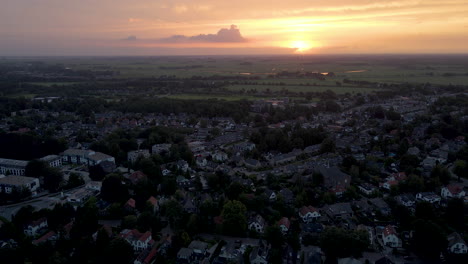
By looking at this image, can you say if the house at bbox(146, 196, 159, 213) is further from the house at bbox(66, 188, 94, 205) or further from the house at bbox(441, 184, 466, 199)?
the house at bbox(441, 184, 466, 199)

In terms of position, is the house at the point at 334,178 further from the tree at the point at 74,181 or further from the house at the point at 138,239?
the tree at the point at 74,181

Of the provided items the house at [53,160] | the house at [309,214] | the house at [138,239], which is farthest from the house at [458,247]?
the house at [53,160]

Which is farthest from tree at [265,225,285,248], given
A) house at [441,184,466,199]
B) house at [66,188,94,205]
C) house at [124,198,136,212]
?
A: house at [66,188,94,205]

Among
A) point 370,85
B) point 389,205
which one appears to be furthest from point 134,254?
point 370,85

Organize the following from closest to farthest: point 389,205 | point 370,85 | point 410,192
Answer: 1. point 389,205
2. point 410,192
3. point 370,85

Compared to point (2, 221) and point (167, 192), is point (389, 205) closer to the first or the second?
point (167, 192)

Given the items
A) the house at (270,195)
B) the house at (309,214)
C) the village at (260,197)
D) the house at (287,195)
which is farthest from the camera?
the house at (270,195)

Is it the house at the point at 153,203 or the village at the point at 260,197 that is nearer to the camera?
the village at the point at 260,197

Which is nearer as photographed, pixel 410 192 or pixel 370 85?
pixel 410 192
